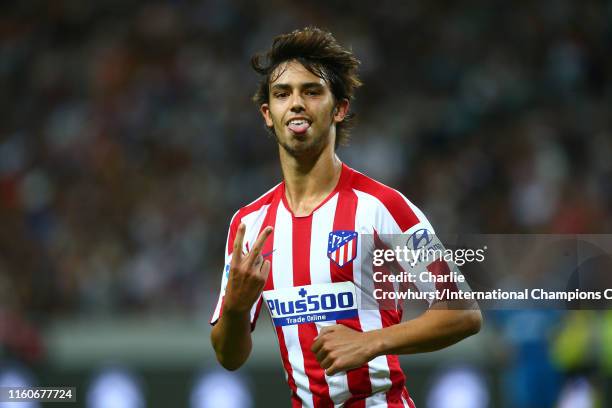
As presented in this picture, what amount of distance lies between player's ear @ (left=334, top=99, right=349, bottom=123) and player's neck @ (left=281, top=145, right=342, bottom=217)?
0.36ft

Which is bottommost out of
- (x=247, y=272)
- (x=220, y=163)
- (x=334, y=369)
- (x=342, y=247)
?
(x=334, y=369)

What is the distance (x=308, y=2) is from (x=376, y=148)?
2.58 m

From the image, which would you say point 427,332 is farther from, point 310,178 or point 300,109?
point 300,109

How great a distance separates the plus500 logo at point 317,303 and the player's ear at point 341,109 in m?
0.65

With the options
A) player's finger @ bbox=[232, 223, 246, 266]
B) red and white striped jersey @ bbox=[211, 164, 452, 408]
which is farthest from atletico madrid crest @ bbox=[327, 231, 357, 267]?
player's finger @ bbox=[232, 223, 246, 266]

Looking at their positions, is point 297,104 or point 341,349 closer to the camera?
point 341,349

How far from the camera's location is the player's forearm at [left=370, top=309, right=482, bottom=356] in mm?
3180

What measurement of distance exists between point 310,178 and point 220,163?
21.8 ft

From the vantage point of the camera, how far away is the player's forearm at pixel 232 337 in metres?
3.43

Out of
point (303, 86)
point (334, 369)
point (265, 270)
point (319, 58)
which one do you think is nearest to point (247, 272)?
point (265, 270)

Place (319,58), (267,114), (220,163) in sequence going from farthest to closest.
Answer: (220,163) < (267,114) < (319,58)

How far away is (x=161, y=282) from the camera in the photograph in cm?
898

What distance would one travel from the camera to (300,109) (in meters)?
3.49

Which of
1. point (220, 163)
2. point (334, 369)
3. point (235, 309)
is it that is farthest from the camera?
point (220, 163)
